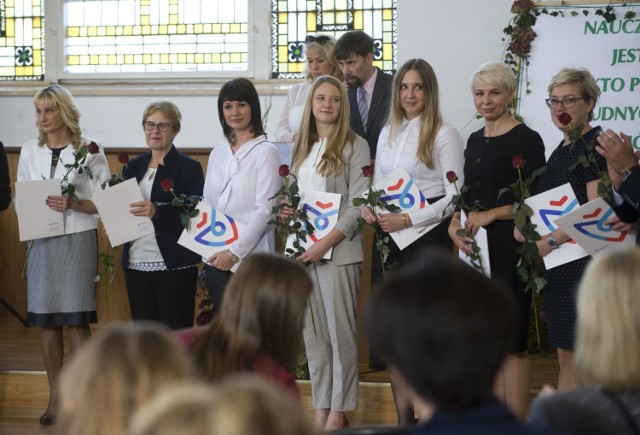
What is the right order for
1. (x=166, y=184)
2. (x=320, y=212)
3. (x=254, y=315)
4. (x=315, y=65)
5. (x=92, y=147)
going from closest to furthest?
(x=254, y=315) < (x=320, y=212) < (x=166, y=184) < (x=92, y=147) < (x=315, y=65)

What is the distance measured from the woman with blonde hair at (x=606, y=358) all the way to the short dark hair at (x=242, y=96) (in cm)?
270

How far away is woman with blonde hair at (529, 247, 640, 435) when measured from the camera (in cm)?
166

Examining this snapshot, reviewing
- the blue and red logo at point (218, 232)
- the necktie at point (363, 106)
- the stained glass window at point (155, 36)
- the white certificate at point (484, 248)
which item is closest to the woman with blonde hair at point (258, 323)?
the white certificate at point (484, 248)

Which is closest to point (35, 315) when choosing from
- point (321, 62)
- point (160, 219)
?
point (160, 219)

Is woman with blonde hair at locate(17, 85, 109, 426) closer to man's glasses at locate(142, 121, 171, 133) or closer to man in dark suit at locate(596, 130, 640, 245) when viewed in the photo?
man's glasses at locate(142, 121, 171, 133)

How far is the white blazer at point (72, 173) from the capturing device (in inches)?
178

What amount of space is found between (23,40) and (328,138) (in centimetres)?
443

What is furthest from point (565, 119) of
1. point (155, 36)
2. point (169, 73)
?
point (155, 36)

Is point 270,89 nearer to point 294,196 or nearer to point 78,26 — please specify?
point 78,26

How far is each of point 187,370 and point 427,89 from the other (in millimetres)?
2880

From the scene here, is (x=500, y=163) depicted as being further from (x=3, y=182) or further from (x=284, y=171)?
(x=3, y=182)

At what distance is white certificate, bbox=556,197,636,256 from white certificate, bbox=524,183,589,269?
8 centimetres

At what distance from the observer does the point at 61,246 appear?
4516 millimetres

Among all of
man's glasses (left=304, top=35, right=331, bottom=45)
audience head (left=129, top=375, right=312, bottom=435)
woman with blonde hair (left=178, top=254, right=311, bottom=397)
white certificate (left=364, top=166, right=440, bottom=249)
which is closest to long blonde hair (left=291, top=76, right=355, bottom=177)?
white certificate (left=364, top=166, right=440, bottom=249)
